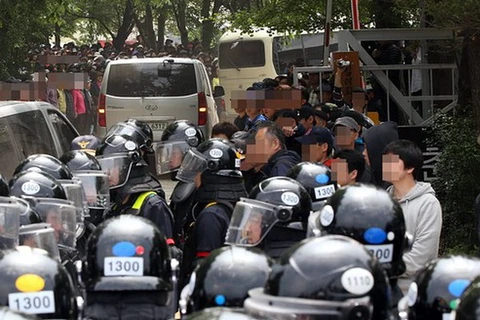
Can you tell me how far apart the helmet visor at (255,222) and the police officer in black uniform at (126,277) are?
3.89ft

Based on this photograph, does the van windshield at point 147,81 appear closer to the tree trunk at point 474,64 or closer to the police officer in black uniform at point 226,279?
the tree trunk at point 474,64

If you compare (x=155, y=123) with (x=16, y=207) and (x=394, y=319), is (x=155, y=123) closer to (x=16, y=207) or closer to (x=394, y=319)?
(x=16, y=207)

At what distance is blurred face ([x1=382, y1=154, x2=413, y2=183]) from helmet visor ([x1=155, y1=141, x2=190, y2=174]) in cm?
214

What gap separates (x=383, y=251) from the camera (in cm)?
555

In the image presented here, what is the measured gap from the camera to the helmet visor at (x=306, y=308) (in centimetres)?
435

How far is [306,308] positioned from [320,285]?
110mm

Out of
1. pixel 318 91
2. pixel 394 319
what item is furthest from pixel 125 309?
pixel 318 91

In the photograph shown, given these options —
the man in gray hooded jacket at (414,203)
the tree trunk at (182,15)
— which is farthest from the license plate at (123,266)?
the tree trunk at (182,15)

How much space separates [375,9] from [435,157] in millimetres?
4504

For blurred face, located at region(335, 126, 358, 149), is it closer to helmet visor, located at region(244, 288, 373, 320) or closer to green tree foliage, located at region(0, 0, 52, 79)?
helmet visor, located at region(244, 288, 373, 320)

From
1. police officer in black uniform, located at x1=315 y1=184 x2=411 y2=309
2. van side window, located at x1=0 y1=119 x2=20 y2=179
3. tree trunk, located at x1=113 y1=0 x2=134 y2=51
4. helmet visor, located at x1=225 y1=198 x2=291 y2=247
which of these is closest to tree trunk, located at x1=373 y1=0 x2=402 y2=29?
van side window, located at x1=0 y1=119 x2=20 y2=179

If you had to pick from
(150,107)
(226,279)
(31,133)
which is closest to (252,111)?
(31,133)

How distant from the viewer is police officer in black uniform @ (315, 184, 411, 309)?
18.2 ft

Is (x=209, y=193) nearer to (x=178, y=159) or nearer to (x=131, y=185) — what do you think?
(x=131, y=185)
